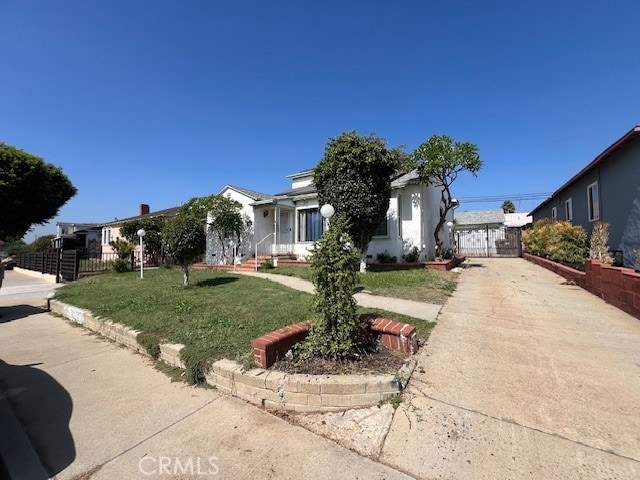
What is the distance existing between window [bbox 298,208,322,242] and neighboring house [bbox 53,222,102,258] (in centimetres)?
2634

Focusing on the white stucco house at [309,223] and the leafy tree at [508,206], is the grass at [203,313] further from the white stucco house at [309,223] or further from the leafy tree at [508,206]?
the leafy tree at [508,206]

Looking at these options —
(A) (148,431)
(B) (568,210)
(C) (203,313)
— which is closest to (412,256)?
(C) (203,313)

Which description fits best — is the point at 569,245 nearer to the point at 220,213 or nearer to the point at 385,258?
the point at 385,258

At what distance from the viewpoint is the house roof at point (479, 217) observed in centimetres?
3578

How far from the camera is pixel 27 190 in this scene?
10531mm

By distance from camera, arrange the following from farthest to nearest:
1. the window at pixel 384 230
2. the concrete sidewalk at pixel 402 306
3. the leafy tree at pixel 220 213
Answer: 1. the leafy tree at pixel 220 213
2. the window at pixel 384 230
3. the concrete sidewalk at pixel 402 306

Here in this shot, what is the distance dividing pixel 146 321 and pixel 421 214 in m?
11.0

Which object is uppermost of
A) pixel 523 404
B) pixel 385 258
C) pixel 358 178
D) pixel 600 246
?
pixel 358 178

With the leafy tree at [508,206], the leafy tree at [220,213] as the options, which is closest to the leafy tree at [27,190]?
the leafy tree at [220,213]

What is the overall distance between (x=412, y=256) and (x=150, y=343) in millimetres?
10286

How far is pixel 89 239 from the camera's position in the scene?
33.7 meters

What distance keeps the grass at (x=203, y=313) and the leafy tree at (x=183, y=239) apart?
37.3 inches

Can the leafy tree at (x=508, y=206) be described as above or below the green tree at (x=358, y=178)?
above

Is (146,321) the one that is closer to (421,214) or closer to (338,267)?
(338,267)
